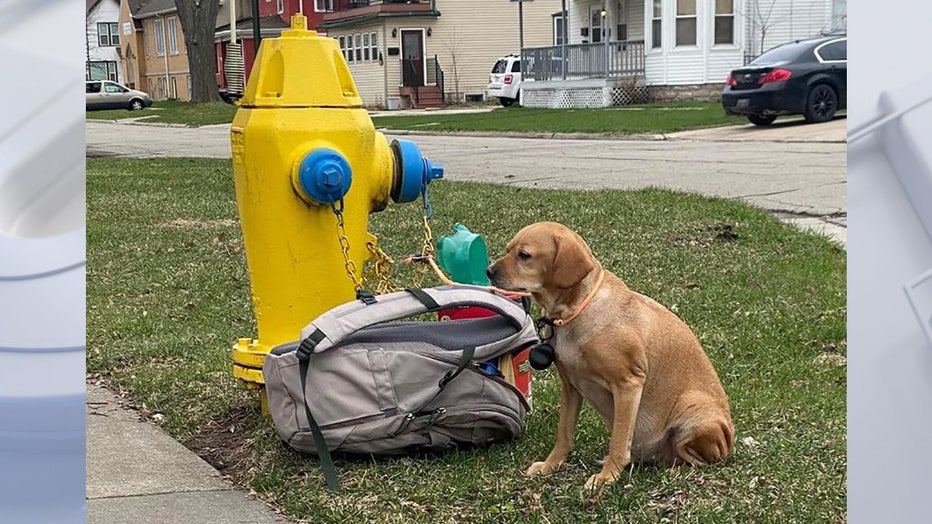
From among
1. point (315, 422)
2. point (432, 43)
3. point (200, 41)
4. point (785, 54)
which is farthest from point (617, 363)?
point (200, 41)

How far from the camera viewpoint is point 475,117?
2955 cm

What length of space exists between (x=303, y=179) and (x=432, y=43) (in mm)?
41703

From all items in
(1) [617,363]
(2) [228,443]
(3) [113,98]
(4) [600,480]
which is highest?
(3) [113,98]

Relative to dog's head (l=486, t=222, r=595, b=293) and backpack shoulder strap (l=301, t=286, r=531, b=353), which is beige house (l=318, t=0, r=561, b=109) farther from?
dog's head (l=486, t=222, r=595, b=293)

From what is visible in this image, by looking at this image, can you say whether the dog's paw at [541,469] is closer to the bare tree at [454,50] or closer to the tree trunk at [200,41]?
the bare tree at [454,50]

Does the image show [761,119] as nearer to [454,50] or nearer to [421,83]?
[421,83]

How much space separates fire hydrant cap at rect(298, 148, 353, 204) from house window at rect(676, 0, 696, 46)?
96.6 feet

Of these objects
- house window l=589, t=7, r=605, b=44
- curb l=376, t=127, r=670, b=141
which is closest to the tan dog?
curb l=376, t=127, r=670, b=141

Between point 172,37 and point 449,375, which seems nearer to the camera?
point 449,375

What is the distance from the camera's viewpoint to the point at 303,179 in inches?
160

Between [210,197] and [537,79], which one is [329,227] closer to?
[210,197]

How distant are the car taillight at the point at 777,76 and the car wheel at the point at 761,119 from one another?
76 centimetres

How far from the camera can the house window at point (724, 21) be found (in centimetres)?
3247
